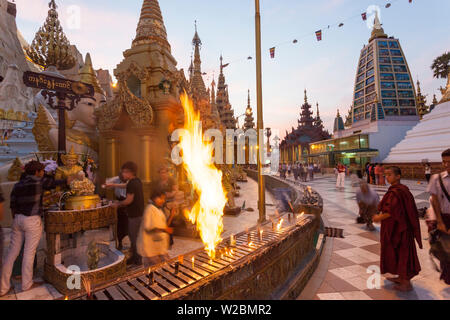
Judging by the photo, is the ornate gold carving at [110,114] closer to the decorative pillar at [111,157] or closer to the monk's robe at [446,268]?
the decorative pillar at [111,157]

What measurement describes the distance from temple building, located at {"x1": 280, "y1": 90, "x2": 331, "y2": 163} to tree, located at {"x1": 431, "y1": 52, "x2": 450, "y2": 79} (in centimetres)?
2151

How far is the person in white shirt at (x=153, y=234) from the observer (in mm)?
3250

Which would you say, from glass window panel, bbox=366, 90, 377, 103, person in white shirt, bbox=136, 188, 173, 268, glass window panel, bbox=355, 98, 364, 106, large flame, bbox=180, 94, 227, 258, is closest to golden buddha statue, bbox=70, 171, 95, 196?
person in white shirt, bbox=136, 188, 173, 268

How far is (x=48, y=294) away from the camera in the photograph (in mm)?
3402

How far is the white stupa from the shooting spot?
19.8m

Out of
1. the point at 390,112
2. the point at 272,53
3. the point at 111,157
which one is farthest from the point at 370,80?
the point at 111,157

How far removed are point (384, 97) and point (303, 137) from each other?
59.6 ft

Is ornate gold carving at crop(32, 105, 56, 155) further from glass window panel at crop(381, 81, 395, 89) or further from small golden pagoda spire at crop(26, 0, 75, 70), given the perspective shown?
glass window panel at crop(381, 81, 395, 89)

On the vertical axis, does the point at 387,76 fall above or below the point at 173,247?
→ above

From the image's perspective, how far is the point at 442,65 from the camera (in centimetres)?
3191

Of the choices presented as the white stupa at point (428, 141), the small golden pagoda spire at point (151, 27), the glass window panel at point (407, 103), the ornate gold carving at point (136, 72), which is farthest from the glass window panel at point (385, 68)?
the ornate gold carving at point (136, 72)

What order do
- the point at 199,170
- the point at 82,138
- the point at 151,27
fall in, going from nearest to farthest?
1. the point at 199,170
2. the point at 82,138
3. the point at 151,27

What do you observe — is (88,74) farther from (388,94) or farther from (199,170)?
(388,94)
